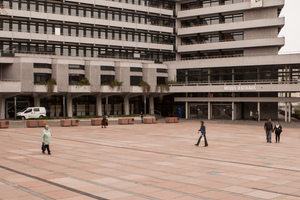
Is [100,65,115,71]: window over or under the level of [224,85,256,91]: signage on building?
over

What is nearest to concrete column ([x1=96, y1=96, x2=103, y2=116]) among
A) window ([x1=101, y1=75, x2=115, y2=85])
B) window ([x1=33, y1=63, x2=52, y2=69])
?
window ([x1=101, y1=75, x2=115, y2=85])

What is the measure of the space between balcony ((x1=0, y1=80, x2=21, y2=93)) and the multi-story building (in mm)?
128

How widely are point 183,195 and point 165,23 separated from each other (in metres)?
63.4

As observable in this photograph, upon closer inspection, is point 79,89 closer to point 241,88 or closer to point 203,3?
point 241,88

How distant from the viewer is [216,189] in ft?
39.8

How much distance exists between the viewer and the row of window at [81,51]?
187ft

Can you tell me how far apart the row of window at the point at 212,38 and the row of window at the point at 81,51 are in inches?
162

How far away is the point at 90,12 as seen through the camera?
63062mm

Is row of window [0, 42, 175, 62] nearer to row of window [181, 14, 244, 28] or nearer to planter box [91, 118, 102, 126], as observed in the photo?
row of window [181, 14, 244, 28]

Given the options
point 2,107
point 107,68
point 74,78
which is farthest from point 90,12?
point 2,107

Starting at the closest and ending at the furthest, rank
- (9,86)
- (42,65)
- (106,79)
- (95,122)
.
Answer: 1. (95,122)
2. (9,86)
3. (42,65)
4. (106,79)

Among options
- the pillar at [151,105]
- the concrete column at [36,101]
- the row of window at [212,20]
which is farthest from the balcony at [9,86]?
the row of window at [212,20]

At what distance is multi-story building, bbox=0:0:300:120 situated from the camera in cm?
5528

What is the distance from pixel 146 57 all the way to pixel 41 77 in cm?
2269
